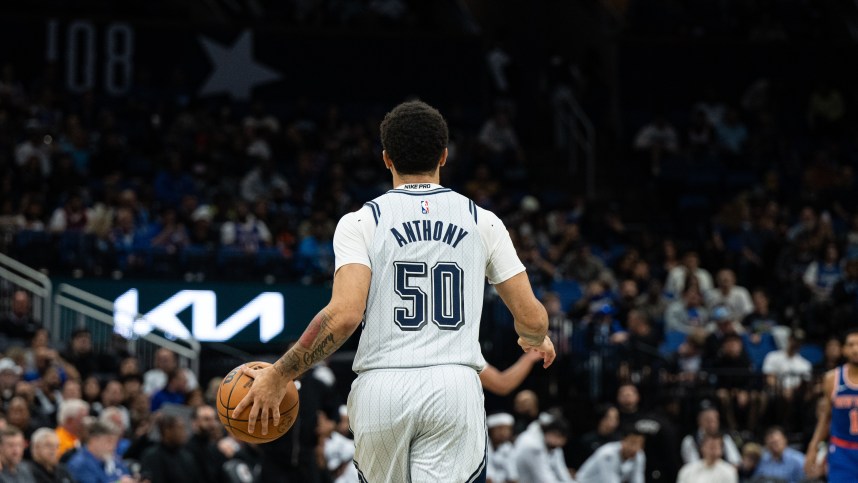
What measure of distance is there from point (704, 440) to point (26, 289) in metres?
8.68

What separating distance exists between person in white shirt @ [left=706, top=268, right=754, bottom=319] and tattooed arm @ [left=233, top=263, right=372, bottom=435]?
1545 cm

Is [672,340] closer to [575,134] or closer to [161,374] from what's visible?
[161,374]

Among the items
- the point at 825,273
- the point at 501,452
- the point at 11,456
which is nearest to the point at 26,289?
the point at 501,452

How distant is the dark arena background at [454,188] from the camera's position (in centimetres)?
1542

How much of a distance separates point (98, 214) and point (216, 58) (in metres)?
7.97

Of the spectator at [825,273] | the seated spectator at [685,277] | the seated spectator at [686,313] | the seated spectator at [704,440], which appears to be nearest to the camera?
the seated spectator at [704,440]

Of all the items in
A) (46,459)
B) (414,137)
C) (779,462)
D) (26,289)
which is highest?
(414,137)

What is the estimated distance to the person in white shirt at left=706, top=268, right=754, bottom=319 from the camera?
800 inches

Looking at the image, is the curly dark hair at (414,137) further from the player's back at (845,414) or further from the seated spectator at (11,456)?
the seated spectator at (11,456)

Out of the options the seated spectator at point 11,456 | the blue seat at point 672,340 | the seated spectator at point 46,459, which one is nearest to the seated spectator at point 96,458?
the seated spectator at point 46,459

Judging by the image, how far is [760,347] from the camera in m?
20.0

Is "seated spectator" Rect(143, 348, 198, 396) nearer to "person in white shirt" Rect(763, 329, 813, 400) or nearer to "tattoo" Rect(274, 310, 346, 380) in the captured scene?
"person in white shirt" Rect(763, 329, 813, 400)

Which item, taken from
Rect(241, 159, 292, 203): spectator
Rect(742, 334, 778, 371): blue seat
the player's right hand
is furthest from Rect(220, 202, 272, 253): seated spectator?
the player's right hand

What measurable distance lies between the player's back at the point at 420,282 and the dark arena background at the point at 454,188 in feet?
10.4
